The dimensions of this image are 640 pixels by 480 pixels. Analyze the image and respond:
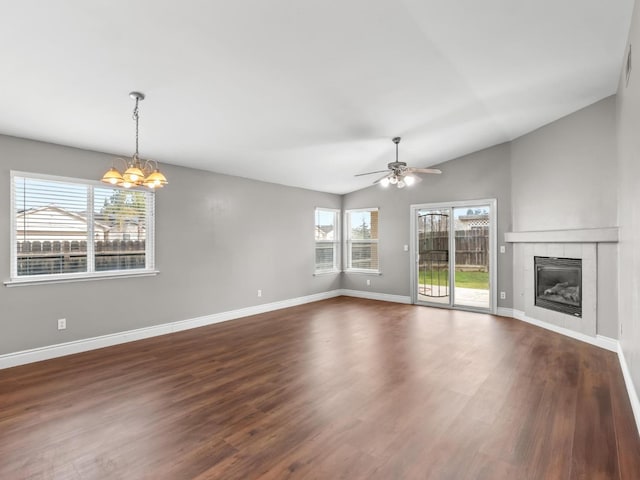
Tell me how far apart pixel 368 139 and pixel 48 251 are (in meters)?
4.36

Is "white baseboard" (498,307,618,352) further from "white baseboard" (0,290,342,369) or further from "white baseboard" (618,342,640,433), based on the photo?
"white baseboard" (0,290,342,369)

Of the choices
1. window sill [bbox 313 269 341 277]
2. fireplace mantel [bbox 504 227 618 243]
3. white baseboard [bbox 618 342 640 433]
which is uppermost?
fireplace mantel [bbox 504 227 618 243]

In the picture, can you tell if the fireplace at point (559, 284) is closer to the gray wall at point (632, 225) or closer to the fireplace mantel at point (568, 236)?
the fireplace mantel at point (568, 236)

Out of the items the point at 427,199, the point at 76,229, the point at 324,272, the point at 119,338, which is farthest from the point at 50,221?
the point at 427,199

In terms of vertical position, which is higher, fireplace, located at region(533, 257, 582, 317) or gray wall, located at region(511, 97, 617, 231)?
gray wall, located at region(511, 97, 617, 231)

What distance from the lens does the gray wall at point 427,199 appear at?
6102mm

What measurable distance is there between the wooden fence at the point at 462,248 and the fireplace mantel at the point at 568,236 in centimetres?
52

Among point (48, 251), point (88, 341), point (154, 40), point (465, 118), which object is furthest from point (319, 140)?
point (88, 341)

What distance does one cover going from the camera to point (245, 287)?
20.3 feet

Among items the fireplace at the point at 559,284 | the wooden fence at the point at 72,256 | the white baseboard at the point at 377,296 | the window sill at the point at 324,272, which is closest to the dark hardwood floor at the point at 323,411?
the fireplace at the point at 559,284

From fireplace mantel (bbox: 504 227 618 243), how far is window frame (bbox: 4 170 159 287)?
227 inches

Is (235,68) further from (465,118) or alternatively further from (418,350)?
(418,350)

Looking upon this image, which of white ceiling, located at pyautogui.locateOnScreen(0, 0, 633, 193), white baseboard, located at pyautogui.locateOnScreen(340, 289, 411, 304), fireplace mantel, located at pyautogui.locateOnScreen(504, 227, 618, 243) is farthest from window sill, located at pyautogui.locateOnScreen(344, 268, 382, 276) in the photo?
white ceiling, located at pyautogui.locateOnScreen(0, 0, 633, 193)

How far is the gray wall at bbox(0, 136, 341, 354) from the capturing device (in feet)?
12.6
